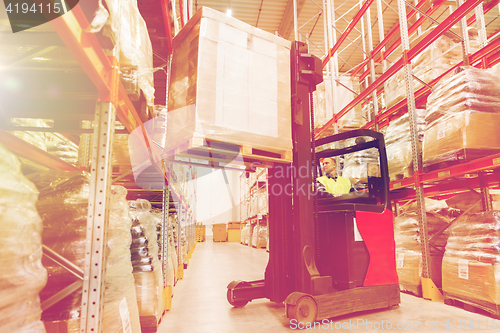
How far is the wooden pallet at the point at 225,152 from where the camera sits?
7.43 ft

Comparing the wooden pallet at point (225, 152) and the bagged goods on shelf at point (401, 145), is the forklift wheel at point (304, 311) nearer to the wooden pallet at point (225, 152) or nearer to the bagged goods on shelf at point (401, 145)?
the wooden pallet at point (225, 152)

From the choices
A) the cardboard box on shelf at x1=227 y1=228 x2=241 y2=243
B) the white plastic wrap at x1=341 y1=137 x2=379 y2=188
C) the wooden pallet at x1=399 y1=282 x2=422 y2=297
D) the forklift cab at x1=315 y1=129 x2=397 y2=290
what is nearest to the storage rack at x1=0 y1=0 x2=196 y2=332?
the forklift cab at x1=315 y1=129 x2=397 y2=290

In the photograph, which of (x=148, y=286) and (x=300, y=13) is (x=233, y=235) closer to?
(x=300, y=13)

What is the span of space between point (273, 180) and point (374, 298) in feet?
4.86

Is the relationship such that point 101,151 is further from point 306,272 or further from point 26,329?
point 306,272

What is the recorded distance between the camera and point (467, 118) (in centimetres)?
296

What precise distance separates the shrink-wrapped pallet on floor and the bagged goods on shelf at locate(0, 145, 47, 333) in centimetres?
336

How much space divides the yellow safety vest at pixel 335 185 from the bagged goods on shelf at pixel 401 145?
4.70 feet

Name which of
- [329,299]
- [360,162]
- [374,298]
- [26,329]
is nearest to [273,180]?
[329,299]

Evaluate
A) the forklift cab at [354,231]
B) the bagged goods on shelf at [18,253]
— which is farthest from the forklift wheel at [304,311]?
the bagged goods on shelf at [18,253]

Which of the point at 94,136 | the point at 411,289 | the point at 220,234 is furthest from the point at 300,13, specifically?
the point at 220,234

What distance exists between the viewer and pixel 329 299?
2596 millimetres

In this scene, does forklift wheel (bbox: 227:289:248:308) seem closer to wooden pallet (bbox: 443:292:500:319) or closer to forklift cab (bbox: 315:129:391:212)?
forklift cab (bbox: 315:129:391:212)

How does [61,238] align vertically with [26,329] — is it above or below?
above
